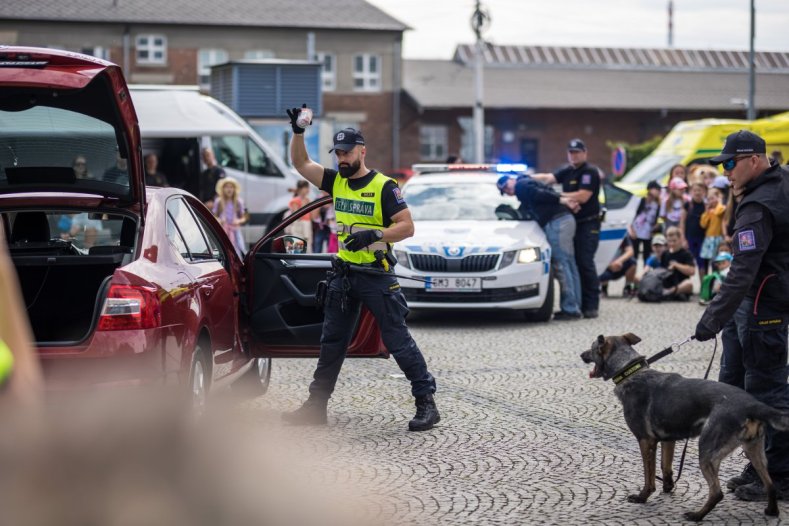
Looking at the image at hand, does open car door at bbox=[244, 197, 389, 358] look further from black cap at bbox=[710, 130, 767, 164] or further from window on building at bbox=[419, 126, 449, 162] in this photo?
window on building at bbox=[419, 126, 449, 162]

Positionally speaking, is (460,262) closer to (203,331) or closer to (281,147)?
(203,331)

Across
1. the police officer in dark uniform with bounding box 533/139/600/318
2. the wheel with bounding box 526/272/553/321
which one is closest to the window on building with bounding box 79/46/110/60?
the police officer in dark uniform with bounding box 533/139/600/318

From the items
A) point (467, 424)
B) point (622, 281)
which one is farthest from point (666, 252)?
point (467, 424)

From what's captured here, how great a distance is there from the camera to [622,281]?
797 inches

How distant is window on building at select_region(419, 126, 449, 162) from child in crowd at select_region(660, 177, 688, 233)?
45645 millimetres

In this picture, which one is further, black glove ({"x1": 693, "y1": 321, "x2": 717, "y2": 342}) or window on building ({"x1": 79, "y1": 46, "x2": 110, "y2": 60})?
window on building ({"x1": 79, "y1": 46, "x2": 110, "y2": 60})

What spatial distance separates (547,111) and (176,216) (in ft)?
197

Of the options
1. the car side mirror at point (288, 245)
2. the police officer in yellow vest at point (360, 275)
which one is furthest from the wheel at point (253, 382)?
the police officer in yellow vest at point (360, 275)

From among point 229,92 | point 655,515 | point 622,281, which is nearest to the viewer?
point 655,515

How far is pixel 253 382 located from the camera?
8812 mm

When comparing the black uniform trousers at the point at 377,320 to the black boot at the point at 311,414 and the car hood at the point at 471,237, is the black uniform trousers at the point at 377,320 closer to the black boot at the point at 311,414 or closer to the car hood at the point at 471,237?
the black boot at the point at 311,414

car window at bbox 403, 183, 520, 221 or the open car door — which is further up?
car window at bbox 403, 183, 520, 221

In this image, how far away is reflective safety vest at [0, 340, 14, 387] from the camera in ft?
7.23

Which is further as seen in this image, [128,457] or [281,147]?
[281,147]
